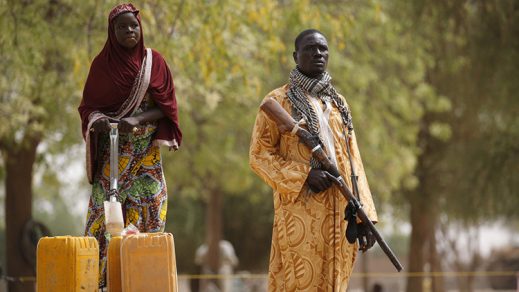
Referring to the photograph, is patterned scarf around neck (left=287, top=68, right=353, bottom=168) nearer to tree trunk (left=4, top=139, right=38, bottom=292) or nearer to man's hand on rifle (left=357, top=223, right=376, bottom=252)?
man's hand on rifle (left=357, top=223, right=376, bottom=252)

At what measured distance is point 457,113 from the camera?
2442cm

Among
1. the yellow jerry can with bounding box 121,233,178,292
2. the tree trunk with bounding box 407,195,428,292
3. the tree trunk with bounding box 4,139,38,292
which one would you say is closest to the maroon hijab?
the yellow jerry can with bounding box 121,233,178,292

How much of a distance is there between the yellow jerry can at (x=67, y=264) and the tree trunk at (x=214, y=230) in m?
20.0

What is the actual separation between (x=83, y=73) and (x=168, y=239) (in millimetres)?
6391

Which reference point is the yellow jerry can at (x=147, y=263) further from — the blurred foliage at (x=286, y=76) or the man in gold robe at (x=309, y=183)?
the blurred foliage at (x=286, y=76)

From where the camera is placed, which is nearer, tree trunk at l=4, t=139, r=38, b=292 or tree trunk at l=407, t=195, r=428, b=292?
tree trunk at l=4, t=139, r=38, b=292

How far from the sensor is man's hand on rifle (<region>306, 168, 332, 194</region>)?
24.0 feet

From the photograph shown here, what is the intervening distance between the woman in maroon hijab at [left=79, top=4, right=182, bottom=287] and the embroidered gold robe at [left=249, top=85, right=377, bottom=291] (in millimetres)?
642

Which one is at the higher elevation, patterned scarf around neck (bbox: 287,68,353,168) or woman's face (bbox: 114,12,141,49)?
woman's face (bbox: 114,12,141,49)

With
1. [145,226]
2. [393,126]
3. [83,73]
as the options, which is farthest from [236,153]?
[145,226]

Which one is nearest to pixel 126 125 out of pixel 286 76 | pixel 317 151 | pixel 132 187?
pixel 132 187

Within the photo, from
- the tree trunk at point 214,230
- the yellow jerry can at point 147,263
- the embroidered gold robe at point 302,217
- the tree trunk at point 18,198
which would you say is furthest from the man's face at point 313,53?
the tree trunk at point 214,230

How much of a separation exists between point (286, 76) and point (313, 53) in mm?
11924

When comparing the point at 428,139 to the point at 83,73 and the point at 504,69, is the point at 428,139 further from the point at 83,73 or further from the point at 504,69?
the point at 83,73
